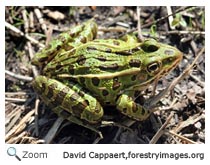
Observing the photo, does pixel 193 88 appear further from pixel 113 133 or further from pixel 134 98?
pixel 113 133

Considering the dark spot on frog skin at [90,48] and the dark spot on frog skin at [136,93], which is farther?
the dark spot on frog skin at [136,93]

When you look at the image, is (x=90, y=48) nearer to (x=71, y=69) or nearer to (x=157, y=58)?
(x=71, y=69)

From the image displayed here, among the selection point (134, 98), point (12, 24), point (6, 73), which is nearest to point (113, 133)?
point (134, 98)

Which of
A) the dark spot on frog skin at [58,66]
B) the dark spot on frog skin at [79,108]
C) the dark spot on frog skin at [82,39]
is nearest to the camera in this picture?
the dark spot on frog skin at [79,108]

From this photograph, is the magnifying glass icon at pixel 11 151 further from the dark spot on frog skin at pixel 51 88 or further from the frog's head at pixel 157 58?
the frog's head at pixel 157 58

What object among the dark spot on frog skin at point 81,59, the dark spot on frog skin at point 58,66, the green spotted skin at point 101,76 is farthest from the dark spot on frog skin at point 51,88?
the dark spot on frog skin at point 81,59

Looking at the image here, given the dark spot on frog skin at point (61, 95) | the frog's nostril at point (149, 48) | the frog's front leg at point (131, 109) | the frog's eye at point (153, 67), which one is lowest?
the frog's front leg at point (131, 109)

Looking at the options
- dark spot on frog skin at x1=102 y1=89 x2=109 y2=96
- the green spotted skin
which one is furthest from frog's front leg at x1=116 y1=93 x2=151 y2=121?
dark spot on frog skin at x1=102 y1=89 x2=109 y2=96
